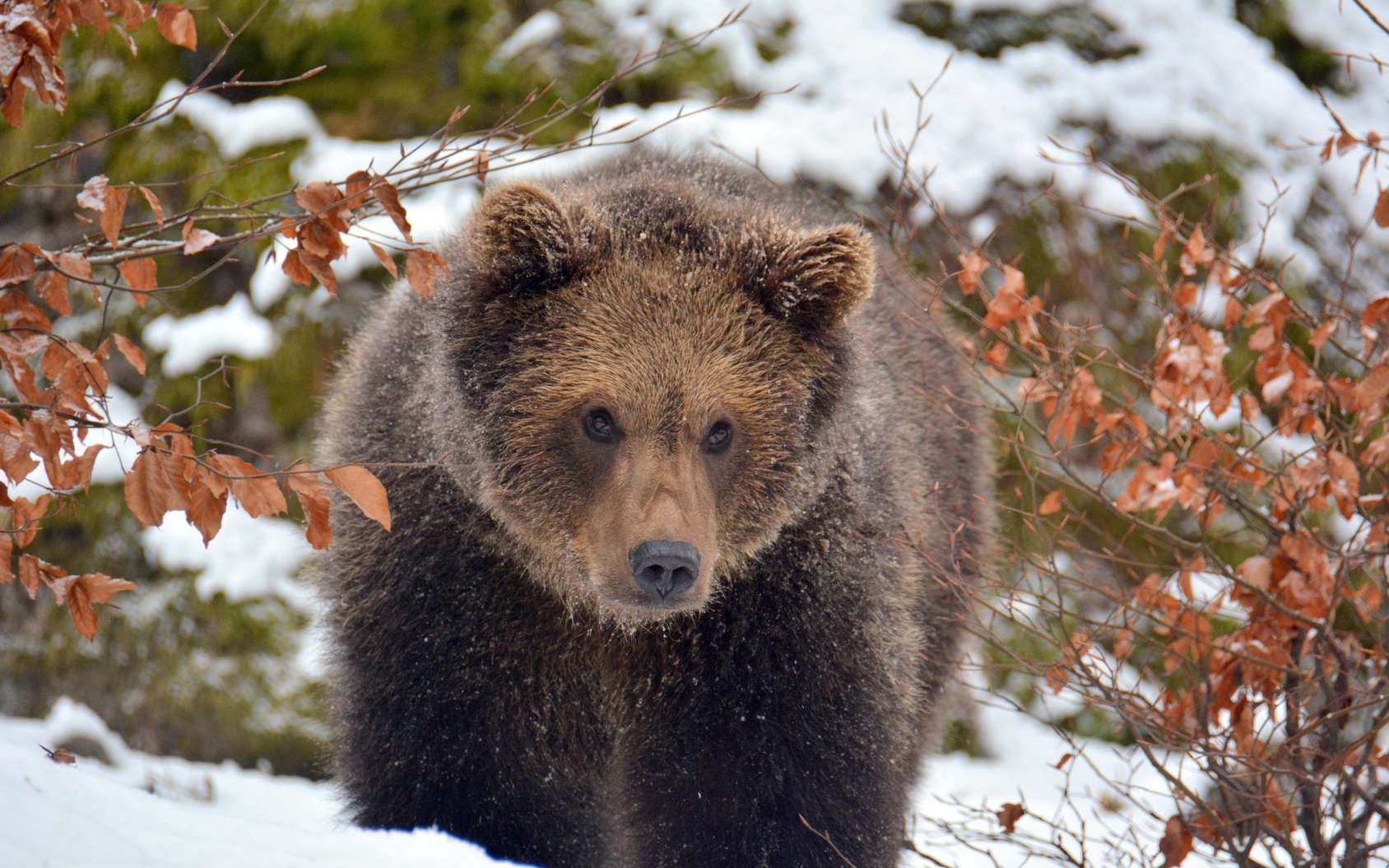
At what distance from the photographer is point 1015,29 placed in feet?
31.1

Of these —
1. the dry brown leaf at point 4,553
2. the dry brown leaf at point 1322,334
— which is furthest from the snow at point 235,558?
the dry brown leaf at point 1322,334

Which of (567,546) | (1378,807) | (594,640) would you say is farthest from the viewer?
(594,640)

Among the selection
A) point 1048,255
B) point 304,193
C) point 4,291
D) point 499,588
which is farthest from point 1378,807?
point 1048,255

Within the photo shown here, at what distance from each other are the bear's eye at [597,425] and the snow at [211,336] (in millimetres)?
4466

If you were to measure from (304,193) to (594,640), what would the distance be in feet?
6.25

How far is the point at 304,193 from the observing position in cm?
337

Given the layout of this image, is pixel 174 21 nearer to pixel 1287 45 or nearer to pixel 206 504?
pixel 206 504

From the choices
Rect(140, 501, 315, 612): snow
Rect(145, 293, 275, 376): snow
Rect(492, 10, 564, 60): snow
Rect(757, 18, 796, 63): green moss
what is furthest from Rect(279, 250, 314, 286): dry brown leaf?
Rect(757, 18, 796, 63): green moss

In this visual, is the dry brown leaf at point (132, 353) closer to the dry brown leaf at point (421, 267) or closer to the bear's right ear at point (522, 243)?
the dry brown leaf at point (421, 267)

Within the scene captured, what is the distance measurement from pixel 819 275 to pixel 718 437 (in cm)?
60

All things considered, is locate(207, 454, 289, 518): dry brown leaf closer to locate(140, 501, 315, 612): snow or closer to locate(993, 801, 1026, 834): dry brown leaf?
locate(993, 801, 1026, 834): dry brown leaf

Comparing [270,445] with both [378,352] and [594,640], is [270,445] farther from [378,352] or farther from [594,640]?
[594,640]

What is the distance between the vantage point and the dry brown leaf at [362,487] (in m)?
3.13

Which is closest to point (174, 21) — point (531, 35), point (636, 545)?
point (636, 545)
